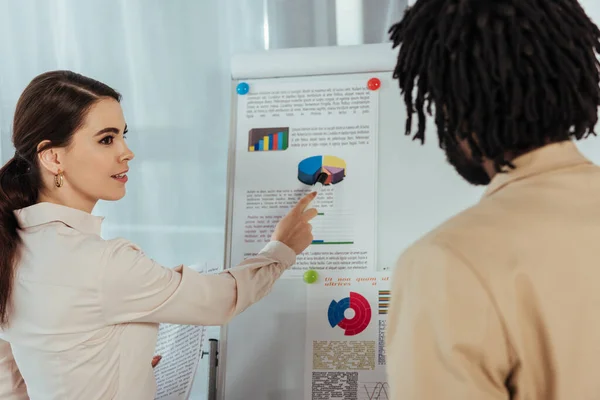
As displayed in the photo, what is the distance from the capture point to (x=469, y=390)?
2.16 ft

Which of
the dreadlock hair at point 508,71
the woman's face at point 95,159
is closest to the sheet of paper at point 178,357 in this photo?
the woman's face at point 95,159

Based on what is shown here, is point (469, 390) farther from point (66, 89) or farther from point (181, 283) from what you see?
point (66, 89)

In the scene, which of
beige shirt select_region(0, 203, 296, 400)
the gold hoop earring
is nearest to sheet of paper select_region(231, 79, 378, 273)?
beige shirt select_region(0, 203, 296, 400)

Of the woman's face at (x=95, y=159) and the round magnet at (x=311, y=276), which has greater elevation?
the woman's face at (x=95, y=159)

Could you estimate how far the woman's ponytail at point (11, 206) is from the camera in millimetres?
Answer: 1187

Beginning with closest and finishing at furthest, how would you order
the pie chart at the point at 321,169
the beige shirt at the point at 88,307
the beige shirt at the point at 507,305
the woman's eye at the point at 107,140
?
1. the beige shirt at the point at 507,305
2. the beige shirt at the point at 88,307
3. the woman's eye at the point at 107,140
4. the pie chart at the point at 321,169

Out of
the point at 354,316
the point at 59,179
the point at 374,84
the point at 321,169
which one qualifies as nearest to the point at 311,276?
the point at 354,316

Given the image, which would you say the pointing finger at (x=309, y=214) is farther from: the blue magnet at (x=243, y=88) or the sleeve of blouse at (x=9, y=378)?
the sleeve of blouse at (x=9, y=378)

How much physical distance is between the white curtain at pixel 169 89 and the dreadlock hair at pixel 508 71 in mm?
1266

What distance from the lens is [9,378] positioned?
1.33 metres

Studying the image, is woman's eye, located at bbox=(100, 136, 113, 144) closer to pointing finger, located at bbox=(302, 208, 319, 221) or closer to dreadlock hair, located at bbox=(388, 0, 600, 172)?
pointing finger, located at bbox=(302, 208, 319, 221)

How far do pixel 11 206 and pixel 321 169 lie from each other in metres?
0.71

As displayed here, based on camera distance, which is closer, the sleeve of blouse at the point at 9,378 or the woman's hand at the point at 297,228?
the sleeve of blouse at the point at 9,378

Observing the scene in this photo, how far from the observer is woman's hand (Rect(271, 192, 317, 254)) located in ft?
4.70
